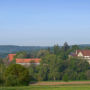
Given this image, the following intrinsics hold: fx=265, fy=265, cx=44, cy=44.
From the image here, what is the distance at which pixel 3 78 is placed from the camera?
2216 centimetres

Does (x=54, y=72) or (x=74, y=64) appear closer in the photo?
(x=54, y=72)

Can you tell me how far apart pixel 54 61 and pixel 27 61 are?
429 inches

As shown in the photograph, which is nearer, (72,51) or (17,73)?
(17,73)

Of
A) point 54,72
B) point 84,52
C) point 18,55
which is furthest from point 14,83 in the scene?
point 84,52

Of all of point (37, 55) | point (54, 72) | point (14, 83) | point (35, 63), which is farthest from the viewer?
point (37, 55)

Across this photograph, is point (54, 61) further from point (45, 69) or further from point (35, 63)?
point (35, 63)

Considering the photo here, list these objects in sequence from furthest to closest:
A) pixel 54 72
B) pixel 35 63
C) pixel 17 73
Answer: pixel 35 63 < pixel 54 72 < pixel 17 73

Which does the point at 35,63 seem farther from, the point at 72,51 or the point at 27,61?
the point at 72,51

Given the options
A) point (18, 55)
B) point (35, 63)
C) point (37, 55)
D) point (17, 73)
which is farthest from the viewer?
point (37, 55)

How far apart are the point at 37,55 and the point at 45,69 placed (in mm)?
29610

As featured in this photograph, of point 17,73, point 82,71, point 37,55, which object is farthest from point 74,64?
point 17,73

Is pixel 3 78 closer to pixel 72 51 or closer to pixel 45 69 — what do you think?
pixel 45 69

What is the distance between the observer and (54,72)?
51.3 metres

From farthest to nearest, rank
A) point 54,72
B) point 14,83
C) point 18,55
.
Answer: point 18,55, point 54,72, point 14,83
